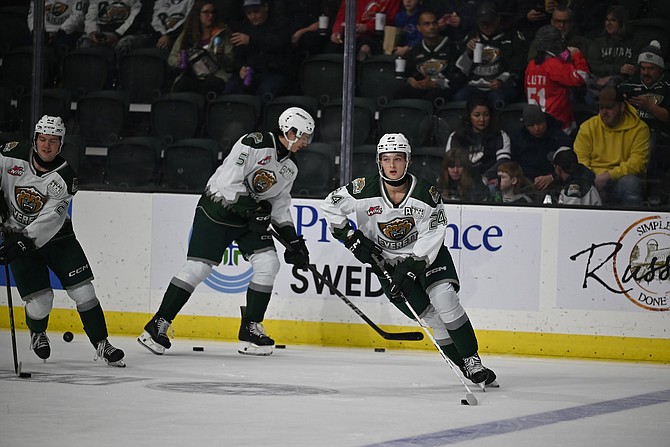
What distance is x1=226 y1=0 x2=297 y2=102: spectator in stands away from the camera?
25.0 ft

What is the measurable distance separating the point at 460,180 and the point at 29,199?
2.56 meters

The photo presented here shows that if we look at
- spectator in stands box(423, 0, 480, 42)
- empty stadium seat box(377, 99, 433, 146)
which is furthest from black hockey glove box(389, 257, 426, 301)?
spectator in stands box(423, 0, 480, 42)

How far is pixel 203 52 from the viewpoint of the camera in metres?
7.71

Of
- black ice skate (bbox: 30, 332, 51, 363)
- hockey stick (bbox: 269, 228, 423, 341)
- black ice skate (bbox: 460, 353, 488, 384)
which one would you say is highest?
hockey stick (bbox: 269, 228, 423, 341)

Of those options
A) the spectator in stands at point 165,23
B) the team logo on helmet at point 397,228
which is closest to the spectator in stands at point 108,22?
the spectator in stands at point 165,23

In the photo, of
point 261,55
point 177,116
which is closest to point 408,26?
point 261,55

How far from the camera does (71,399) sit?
4.71 metres

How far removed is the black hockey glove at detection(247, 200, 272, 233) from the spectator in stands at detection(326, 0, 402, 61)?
1.23 meters

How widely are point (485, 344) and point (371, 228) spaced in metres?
1.53

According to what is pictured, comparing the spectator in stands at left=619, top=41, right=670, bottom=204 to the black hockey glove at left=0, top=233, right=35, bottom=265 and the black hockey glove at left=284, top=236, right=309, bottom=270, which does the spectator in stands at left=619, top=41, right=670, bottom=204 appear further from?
the black hockey glove at left=0, top=233, right=35, bottom=265

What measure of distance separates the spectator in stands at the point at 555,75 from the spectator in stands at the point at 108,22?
2.58m

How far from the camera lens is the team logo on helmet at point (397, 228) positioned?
5.60 m

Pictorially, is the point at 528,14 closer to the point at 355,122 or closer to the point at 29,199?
the point at 355,122

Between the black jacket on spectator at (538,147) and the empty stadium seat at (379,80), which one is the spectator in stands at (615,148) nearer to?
the black jacket on spectator at (538,147)
